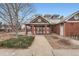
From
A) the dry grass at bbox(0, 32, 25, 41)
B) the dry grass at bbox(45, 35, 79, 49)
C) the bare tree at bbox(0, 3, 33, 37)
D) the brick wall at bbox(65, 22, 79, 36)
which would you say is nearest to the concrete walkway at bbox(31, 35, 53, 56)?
the dry grass at bbox(45, 35, 79, 49)

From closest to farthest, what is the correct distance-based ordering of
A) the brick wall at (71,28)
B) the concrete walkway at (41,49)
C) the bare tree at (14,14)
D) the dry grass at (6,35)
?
the concrete walkway at (41,49)
the bare tree at (14,14)
the dry grass at (6,35)
the brick wall at (71,28)

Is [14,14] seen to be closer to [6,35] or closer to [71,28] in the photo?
[6,35]

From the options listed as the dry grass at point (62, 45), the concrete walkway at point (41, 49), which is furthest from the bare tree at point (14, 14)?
the dry grass at point (62, 45)

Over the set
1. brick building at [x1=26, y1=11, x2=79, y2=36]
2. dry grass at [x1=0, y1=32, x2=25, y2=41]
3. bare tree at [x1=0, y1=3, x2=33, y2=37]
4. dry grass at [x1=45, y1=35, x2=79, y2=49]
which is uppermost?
bare tree at [x1=0, y1=3, x2=33, y2=37]

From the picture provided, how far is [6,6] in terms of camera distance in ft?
29.6

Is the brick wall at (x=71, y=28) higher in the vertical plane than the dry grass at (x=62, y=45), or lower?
higher

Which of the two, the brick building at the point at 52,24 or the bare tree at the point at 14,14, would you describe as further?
the brick building at the point at 52,24

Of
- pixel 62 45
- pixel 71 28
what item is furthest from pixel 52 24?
pixel 62 45

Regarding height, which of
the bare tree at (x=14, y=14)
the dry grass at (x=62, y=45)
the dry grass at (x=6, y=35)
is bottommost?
the dry grass at (x=62, y=45)

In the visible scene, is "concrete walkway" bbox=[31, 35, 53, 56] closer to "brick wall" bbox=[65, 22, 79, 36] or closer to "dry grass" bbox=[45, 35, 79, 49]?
"dry grass" bbox=[45, 35, 79, 49]

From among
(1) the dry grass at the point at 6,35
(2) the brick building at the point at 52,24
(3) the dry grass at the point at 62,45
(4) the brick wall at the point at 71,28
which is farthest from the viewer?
(4) the brick wall at the point at 71,28

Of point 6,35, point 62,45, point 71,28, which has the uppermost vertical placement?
point 71,28

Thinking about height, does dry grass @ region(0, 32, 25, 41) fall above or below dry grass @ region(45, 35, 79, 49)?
above

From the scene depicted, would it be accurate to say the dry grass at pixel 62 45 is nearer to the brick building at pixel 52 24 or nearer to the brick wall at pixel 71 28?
the brick building at pixel 52 24
